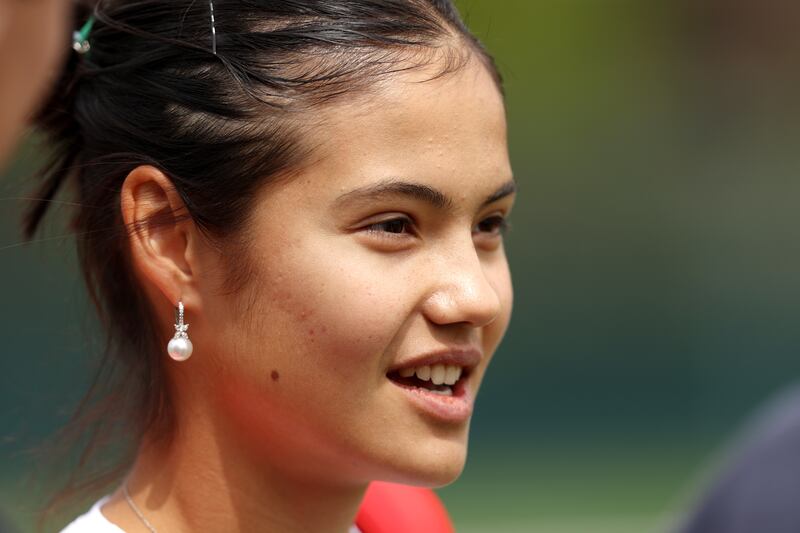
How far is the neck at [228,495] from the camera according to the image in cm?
235

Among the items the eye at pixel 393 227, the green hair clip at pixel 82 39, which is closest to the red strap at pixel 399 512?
the eye at pixel 393 227

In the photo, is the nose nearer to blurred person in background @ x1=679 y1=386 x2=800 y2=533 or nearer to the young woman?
the young woman

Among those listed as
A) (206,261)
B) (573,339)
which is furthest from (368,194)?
(573,339)

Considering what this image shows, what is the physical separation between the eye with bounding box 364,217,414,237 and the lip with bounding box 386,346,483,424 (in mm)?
230

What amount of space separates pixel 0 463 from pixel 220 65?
4.89 meters

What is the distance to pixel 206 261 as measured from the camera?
2281 mm

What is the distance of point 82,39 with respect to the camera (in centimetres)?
249

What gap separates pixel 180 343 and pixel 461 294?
21.0 inches

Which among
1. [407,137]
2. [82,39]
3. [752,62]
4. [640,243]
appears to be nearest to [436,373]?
[407,137]

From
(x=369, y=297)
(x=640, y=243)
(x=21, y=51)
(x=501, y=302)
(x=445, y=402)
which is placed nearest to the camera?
(x=21, y=51)

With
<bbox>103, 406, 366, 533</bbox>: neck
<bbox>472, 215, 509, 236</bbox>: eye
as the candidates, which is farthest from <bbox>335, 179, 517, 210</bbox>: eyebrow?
<bbox>103, 406, 366, 533</bbox>: neck

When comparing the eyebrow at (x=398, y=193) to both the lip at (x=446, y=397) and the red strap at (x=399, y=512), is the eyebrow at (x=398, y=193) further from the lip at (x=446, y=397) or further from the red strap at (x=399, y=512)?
the red strap at (x=399, y=512)

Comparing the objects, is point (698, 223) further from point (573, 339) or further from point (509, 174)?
point (509, 174)

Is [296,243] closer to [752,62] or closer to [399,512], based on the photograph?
[399,512]
